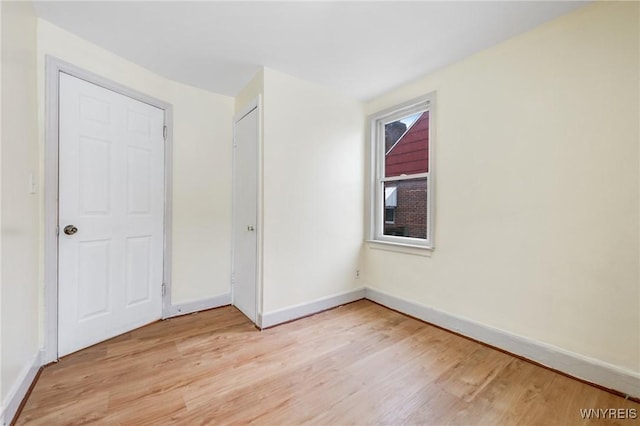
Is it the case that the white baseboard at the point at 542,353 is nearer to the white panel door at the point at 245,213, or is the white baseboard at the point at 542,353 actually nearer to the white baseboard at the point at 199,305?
the white panel door at the point at 245,213

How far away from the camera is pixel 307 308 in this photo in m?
2.66

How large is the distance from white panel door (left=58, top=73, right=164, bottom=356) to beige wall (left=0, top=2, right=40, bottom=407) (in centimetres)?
20

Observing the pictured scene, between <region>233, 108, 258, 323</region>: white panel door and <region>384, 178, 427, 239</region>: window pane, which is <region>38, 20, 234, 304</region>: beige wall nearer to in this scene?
<region>233, 108, 258, 323</region>: white panel door

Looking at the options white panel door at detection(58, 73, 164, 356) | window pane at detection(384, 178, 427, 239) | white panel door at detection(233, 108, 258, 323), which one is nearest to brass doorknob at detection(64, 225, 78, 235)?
white panel door at detection(58, 73, 164, 356)

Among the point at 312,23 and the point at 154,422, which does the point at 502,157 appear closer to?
the point at 312,23

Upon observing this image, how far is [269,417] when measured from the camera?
1.37m

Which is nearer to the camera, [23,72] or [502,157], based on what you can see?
[23,72]

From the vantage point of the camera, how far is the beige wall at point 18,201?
1.31 metres

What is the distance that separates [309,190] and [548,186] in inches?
76.3

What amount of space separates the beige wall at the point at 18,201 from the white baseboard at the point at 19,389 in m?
0.02

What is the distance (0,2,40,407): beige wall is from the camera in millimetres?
1312

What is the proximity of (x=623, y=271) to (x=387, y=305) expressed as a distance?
1.85 metres

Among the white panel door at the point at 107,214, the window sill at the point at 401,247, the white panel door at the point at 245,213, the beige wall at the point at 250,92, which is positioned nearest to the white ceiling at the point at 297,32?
the beige wall at the point at 250,92

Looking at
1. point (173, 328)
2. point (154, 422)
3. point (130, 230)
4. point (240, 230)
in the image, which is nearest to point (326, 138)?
point (240, 230)
